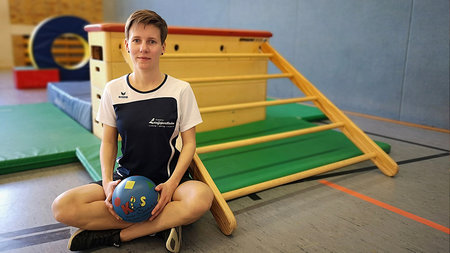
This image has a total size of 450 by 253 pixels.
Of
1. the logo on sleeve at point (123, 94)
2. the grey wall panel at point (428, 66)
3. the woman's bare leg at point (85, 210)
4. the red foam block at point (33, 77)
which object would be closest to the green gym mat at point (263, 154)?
the woman's bare leg at point (85, 210)

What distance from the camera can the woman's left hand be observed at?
125cm

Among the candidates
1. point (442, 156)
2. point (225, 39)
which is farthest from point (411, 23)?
point (225, 39)

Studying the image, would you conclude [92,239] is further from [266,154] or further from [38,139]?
[38,139]

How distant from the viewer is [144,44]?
125 centimetres

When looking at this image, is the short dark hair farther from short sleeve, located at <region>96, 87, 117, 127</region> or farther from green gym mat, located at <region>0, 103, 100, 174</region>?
green gym mat, located at <region>0, 103, 100, 174</region>

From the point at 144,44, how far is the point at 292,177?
1046mm

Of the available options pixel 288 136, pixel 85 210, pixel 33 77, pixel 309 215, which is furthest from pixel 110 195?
pixel 33 77

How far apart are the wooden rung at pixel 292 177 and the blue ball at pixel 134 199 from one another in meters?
0.46

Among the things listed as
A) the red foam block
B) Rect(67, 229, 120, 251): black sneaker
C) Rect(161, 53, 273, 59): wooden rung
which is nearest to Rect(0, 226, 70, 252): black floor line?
Rect(67, 229, 120, 251): black sneaker

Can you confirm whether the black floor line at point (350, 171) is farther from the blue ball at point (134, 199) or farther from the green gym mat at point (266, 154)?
the blue ball at point (134, 199)

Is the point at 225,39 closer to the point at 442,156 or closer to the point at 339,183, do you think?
the point at 339,183

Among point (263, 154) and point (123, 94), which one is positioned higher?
point (123, 94)

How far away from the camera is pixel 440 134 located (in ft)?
10.1

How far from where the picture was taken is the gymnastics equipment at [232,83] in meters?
2.05
